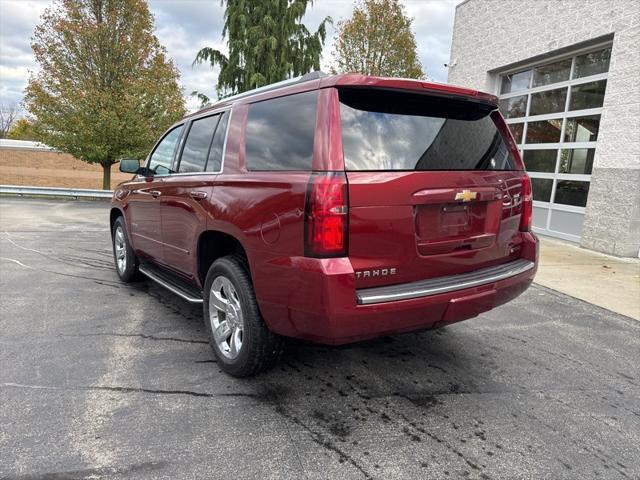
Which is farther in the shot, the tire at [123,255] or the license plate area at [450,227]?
the tire at [123,255]

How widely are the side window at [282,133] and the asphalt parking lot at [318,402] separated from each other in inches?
55.4

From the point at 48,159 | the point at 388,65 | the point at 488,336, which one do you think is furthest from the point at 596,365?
the point at 48,159

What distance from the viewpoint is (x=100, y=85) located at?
1811 cm

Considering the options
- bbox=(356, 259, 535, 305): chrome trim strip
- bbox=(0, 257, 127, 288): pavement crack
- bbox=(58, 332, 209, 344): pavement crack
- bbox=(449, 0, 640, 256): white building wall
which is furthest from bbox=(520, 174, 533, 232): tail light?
bbox=(449, 0, 640, 256): white building wall

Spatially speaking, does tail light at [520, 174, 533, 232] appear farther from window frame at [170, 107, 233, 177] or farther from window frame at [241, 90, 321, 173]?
window frame at [170, 107, 233, 177]

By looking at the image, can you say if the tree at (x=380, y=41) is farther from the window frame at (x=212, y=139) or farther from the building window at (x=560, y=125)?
the window frame at (x=212, y=139)

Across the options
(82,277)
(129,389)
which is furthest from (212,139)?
(82,277)

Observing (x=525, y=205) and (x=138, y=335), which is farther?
(x=138, y=335)

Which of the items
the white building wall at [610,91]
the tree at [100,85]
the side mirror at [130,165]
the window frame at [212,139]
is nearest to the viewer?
the window frame at [212,139]

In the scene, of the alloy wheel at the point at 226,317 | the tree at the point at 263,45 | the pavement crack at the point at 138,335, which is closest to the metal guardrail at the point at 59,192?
the tree at the point at 263,45

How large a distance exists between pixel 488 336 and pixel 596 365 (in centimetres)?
85

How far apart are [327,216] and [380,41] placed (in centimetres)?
1753

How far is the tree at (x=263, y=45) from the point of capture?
2097 centimetres

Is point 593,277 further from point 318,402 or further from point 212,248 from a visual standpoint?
point 212,248
